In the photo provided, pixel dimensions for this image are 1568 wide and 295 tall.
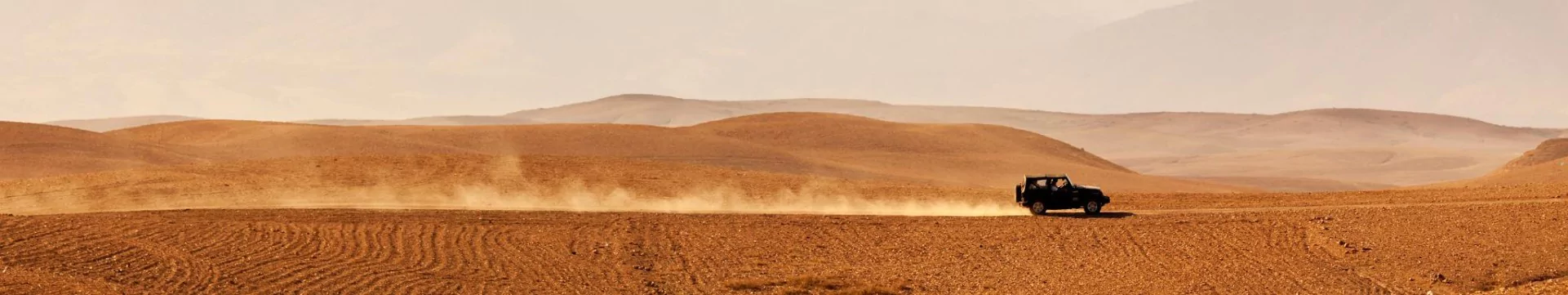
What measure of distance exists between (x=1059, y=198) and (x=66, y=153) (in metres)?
59.7

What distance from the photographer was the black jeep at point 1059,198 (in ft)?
121

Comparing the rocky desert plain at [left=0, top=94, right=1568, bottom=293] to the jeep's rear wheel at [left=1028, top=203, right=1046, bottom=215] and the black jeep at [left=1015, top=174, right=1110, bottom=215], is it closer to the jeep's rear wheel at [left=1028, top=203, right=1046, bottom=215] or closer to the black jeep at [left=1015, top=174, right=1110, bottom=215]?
the black jeep at [left=1015, top=174, right=1110, bottom=215]

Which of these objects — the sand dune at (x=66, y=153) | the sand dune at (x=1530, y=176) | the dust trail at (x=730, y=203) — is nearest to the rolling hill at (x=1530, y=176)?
the sand dune at (x=1530, y=176)

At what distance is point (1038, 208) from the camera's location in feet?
121

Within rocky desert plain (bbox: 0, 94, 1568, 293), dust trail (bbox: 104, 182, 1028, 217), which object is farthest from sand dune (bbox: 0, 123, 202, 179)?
dust trail (bbox: 104, 182, 1028, 217)

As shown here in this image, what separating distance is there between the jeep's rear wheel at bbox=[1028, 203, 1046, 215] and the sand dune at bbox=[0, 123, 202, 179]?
5101 cm

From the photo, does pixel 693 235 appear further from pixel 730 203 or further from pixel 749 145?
pixel 749 145

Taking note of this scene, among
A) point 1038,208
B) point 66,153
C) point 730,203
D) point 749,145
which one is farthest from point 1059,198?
point 66,153

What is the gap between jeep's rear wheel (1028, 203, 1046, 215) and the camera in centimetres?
3694

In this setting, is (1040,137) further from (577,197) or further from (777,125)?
(577,197)

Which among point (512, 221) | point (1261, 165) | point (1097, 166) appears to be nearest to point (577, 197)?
point (512, 221)

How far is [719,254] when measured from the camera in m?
30.8

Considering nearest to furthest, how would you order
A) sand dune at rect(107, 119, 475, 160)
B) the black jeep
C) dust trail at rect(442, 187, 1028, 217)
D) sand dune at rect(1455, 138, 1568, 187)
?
the black jeep < dust trail at rect(442, 187, 1028, 217) < sand dune at rect(1455, 138, 1568, 187) < sand dune at rect(107, 119, 475, 160)

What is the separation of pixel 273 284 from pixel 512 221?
9.39 metres
